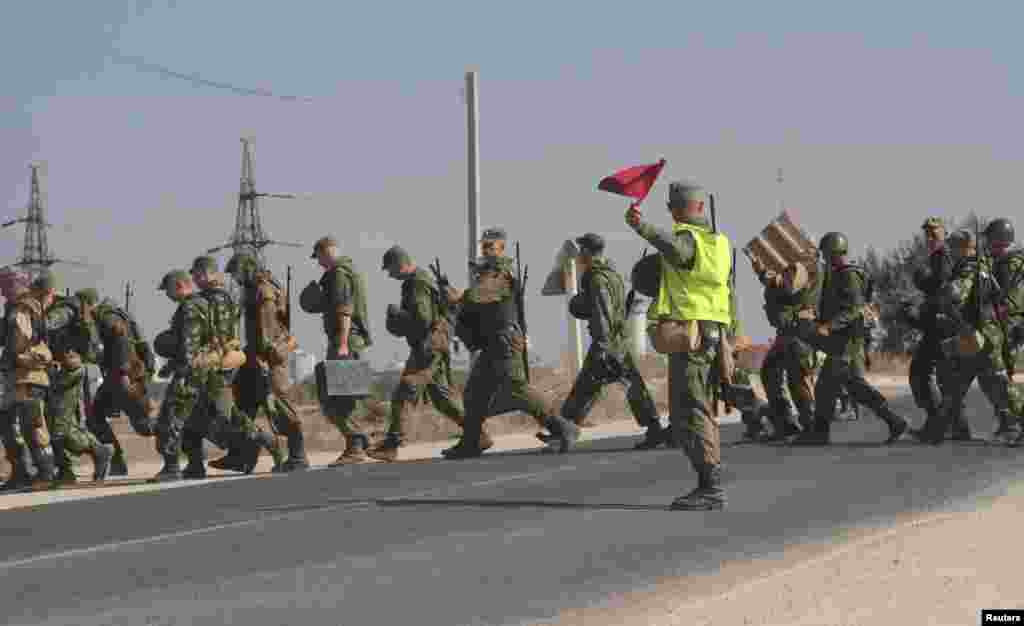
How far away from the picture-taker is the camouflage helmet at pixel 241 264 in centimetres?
1556

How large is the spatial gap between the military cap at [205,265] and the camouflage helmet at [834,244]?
5597 millimetres

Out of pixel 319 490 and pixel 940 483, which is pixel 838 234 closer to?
pixel 940 483

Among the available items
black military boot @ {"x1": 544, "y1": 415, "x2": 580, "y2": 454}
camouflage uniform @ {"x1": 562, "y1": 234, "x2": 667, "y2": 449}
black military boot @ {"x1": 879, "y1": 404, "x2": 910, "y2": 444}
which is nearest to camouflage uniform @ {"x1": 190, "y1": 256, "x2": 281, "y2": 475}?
black military boot @ {"x1": 544, "y1": 415, "x2": 580, "y2": 454}

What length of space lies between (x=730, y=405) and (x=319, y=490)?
Answer: 4.57 meters

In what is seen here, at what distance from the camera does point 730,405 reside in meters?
15.9

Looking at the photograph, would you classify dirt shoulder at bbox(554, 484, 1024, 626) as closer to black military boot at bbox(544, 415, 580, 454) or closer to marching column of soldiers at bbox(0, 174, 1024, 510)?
marching column of soldiers at bbox(0, 174, 1024, 510)

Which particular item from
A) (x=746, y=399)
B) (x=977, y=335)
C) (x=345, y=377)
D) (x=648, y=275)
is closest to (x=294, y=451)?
(x=345, y=377)

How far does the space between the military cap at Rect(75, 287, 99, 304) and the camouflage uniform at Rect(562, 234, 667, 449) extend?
4.42 m

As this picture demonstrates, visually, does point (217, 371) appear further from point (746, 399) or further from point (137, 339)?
point (746, 399)

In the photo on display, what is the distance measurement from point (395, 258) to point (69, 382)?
3.17m

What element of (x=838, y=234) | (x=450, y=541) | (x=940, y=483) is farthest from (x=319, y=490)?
(x=838, y=234)

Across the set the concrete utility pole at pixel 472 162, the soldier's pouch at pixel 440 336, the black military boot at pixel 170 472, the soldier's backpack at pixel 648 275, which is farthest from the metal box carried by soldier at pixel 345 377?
the concrete utility pole at pixel 472 162

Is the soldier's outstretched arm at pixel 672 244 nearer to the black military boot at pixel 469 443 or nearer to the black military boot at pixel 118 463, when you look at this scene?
the black military boot at pixel 469 443

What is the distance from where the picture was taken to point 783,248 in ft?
54.7
